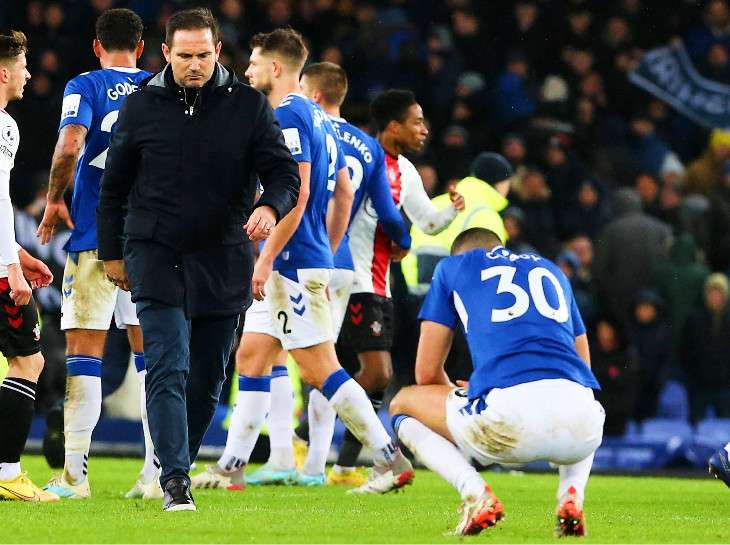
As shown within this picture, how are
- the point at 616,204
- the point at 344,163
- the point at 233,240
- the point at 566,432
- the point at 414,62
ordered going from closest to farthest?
the point at 566,432, the point at 233,240, the point at 344,163, the point at 616,204, the point at 414,62

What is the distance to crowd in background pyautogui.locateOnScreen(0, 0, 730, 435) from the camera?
568 inches

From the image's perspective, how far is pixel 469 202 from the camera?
10797 mm

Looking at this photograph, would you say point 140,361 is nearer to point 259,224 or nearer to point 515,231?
point 259,224

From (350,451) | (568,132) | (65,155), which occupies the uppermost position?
(568,132)

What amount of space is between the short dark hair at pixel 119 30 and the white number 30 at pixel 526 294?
277 cm

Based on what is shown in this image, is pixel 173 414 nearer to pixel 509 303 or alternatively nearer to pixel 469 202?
pixel 509 303

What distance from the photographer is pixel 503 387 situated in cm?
588

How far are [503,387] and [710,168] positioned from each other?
1207cm

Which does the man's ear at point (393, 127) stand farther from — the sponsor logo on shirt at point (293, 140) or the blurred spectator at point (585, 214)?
the blurred spectator at point (585, 214)

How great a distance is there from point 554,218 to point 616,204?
71 cm

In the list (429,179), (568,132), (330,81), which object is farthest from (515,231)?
(330,81)

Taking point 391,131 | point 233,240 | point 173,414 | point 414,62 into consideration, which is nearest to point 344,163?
point 391,131

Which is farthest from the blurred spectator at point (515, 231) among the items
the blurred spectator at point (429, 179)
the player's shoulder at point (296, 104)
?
the player's shoulder at point (296, 104)

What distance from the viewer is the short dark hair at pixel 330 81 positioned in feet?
29.9
